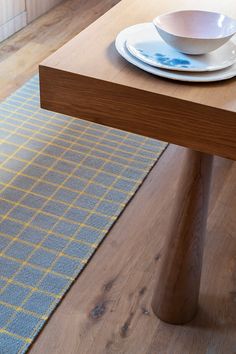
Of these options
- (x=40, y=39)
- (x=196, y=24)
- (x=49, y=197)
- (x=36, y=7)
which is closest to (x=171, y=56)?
(x=196, y=24)

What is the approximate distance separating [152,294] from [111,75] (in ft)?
2.27

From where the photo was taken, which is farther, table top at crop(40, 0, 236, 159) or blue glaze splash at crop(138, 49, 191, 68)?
blue glaze splash at crop(138, 49, 191, 68)

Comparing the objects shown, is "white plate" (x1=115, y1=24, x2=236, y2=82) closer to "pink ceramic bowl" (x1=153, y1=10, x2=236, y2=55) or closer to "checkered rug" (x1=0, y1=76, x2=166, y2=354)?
"pink ceramic bowl" (x1=153, y1=10, x2=236, y2=55)

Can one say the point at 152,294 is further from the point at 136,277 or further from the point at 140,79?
the point at 140,79

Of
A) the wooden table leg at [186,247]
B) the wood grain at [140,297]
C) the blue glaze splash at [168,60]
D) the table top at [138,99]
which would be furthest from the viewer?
the wood grain at [140,297]

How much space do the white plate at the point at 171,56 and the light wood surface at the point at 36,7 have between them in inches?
83.3

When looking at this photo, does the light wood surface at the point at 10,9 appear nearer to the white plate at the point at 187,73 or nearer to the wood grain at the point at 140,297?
the wood grain at the point at 140,297

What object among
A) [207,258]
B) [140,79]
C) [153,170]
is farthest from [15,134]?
[140,79]

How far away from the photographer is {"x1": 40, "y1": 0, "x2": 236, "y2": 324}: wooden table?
0.91 meters

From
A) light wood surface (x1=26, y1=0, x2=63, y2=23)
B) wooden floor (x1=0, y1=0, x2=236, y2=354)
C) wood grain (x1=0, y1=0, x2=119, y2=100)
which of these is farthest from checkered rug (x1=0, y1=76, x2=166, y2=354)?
light wood surface (x1=26, y1=0, x2=63, y2=23)

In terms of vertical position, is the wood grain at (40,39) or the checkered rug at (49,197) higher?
the checkered rug at (49,197)

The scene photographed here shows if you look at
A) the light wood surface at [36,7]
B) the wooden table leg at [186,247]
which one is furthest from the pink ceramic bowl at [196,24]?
the light wood surface at [36,7]

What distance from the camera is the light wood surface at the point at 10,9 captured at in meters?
2.81

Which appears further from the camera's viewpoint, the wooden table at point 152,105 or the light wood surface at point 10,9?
the light wood surface at point 10,9
